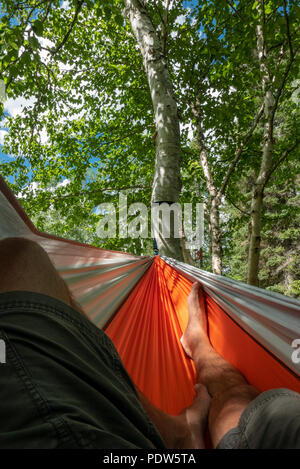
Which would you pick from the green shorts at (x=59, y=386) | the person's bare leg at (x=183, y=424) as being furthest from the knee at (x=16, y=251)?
the person's bare leg at (x=183, y=424)

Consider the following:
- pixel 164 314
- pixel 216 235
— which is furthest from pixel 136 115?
pixel 164 314

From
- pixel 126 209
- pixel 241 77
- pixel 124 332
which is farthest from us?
pixel 126 209

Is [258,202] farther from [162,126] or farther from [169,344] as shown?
[169,344]

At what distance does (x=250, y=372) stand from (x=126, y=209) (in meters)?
5.03

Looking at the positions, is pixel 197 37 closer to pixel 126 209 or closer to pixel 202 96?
pixel 202 96

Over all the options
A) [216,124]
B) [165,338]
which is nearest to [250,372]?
[165,338]

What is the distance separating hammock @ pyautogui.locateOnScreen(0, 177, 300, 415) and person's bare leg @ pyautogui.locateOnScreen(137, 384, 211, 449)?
0.08 m

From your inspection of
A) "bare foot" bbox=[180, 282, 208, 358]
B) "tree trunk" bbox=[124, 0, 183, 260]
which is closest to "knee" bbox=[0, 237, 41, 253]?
"bare foot" bbox=[180, 282, 208, 358]

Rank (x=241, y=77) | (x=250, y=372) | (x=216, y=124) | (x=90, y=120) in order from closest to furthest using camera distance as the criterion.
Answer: (x=250, y=372) → (x=241, y=77) → (x=216, y=124) → (x=90, y=120)

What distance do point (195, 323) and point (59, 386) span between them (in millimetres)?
944

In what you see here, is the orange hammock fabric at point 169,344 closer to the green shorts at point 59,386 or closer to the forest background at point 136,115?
the green shorts at point 59,386

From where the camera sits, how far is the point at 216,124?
4504 mm

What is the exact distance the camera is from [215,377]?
0.96 meters

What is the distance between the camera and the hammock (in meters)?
0.90
